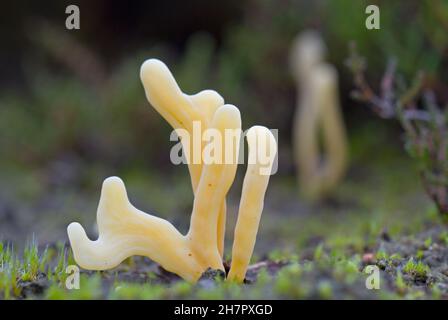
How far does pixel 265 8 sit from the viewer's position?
4.66 m

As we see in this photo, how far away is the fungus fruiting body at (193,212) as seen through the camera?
1.61 meters

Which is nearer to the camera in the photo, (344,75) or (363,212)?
(363,212)

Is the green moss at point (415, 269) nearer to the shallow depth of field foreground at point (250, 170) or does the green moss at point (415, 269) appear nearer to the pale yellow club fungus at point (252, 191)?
the shallow depth of field foreground at point (250, 170)

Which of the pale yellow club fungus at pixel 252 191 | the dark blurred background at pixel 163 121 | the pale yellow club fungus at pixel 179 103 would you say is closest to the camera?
the pale yellow club fungus at pixel 252 191

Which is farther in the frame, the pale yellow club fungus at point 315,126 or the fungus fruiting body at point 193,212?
the pale yellow club fungus at point 315,126

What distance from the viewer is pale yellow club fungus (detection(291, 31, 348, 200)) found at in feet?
12.4

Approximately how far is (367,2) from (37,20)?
4.00m

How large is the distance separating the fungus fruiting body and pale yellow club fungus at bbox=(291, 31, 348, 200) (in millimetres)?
2102

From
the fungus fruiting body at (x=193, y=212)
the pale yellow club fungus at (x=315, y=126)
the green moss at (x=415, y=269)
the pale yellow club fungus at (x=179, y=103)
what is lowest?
the green moss at (x=415, y=269)

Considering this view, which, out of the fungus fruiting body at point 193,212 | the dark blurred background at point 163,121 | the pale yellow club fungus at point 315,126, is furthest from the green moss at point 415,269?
the pale yellow club fungus at point 315,126

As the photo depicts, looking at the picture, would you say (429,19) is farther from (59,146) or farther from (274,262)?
(59,146)

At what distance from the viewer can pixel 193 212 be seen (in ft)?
5.58

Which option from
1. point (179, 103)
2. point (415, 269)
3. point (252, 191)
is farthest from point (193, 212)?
point (415, 269)

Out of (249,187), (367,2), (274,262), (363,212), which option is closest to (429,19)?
(367,2)
